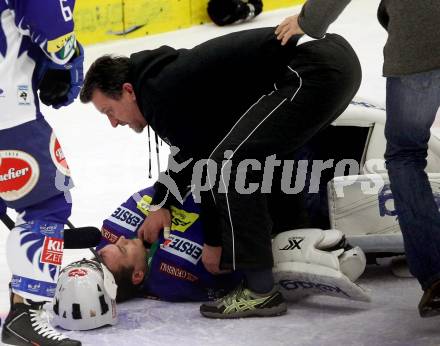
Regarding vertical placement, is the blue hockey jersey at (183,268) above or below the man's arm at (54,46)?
below

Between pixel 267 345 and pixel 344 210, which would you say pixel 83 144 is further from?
pixel 267 345

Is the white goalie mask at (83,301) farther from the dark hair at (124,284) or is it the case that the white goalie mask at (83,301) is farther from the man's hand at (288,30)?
the man's hand at (288,30)

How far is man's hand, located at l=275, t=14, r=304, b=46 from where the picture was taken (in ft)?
10.7

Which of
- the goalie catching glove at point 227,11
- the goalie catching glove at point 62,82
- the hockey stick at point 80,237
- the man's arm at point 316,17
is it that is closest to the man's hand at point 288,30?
the man's arm at point 316,17

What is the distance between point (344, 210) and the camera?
360 cm

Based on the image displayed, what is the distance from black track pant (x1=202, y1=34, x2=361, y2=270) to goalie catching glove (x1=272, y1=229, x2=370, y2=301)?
0.35 feet

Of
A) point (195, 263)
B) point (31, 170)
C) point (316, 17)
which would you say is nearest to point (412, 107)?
point (316, 17)

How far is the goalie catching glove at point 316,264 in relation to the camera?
3312 millimetres

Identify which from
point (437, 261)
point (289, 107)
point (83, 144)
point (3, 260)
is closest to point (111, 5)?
point (83, 144)

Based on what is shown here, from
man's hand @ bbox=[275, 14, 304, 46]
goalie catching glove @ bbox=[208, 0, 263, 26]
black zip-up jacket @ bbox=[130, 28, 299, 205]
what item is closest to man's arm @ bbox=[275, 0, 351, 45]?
man's hand @ bbox=[275, 14, 304, 46]

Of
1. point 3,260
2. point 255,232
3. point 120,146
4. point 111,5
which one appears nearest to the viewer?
point 255,232

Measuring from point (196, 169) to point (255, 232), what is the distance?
1.03 ft

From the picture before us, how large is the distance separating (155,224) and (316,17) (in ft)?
3.09

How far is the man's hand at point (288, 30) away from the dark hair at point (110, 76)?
18.8 inches
